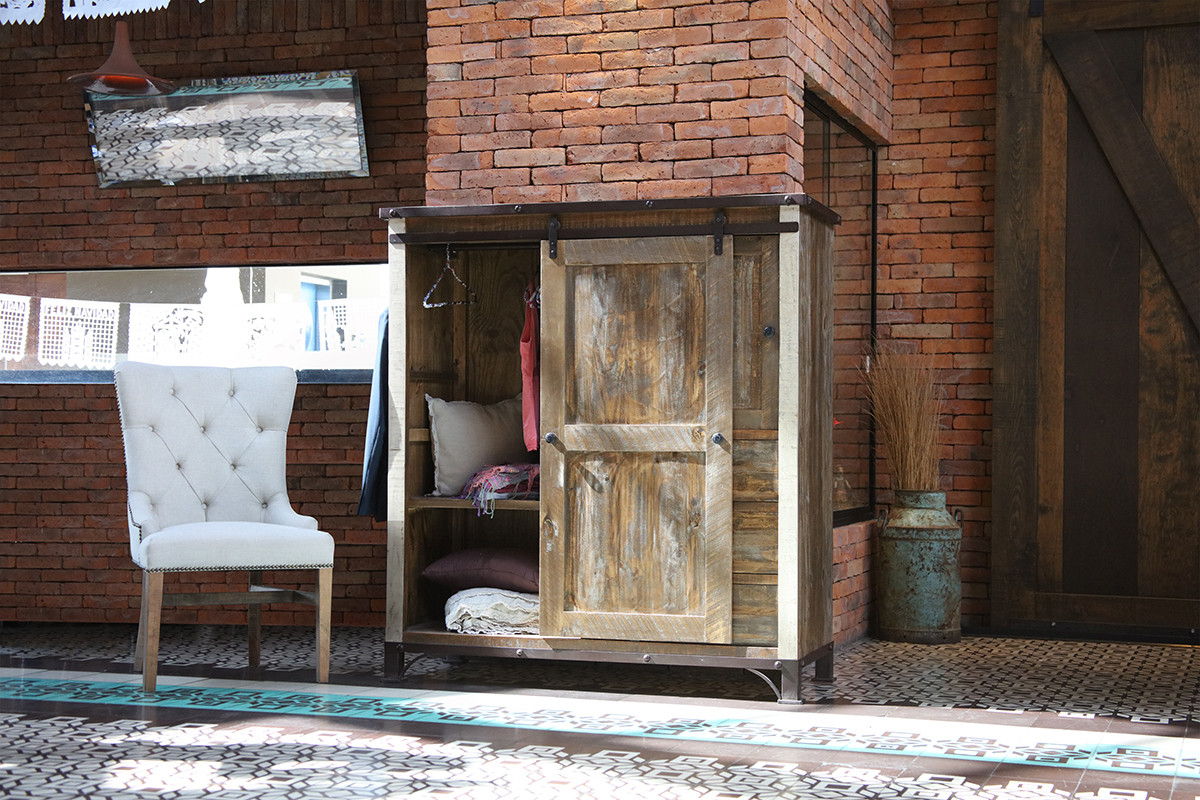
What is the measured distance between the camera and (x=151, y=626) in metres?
5.18

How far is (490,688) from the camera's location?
17.3ft

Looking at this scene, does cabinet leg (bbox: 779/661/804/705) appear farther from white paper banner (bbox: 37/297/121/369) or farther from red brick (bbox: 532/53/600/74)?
white paper banner (bbox: 37/297/121/369)

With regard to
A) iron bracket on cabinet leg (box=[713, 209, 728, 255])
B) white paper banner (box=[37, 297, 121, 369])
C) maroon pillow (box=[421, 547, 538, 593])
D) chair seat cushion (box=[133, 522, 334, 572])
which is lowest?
maroon pillow (box=[421, 547, 538, 593])

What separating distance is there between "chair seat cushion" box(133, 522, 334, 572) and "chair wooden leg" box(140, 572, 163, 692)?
0.20 ft

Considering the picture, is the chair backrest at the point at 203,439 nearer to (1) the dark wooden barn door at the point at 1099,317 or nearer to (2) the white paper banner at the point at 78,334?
(2) the white paper banner at the point at 78,334

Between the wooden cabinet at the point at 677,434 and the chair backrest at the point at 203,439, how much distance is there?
31.3 inches

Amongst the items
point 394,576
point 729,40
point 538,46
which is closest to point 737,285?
point 729,40

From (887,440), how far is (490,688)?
2341 millimetres

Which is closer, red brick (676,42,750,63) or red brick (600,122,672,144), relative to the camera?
red brick (676,42,750,63)

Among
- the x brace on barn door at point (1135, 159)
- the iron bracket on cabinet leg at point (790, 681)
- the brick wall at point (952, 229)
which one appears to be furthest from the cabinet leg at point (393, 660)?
the x brace on barn door at point (1135, 159)

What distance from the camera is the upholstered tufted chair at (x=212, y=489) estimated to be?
5.23m

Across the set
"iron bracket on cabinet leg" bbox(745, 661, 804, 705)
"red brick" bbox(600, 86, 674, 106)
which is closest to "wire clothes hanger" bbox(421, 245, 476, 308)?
"red brick" bbox(600, 86, 674, 106)

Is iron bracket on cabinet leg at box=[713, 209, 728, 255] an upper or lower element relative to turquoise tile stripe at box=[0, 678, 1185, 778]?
upper

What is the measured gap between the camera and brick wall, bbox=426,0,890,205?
209 inches
